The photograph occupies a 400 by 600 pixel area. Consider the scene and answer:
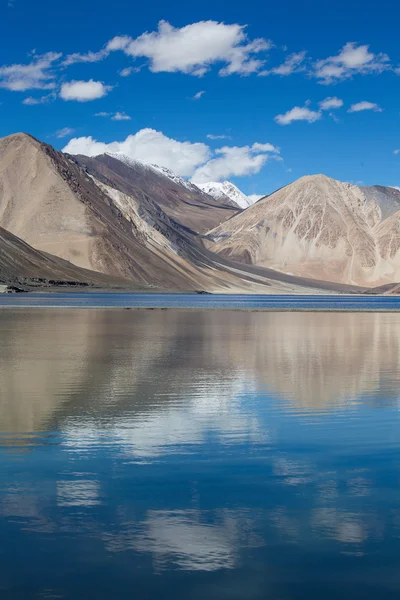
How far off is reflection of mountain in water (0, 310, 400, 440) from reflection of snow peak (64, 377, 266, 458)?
0.02 meters

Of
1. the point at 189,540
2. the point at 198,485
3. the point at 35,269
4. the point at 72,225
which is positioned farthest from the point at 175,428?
the point at 72,225

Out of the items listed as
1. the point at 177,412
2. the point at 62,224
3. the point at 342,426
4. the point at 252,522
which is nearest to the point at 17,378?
the point at 177,412

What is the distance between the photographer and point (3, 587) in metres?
6.81

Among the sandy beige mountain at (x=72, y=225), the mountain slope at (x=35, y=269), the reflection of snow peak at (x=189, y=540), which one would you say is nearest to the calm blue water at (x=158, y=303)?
the mountain slope at (x=35, y=269)

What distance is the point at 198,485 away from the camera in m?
9.91

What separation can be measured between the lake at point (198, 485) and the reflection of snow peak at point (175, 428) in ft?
0.13

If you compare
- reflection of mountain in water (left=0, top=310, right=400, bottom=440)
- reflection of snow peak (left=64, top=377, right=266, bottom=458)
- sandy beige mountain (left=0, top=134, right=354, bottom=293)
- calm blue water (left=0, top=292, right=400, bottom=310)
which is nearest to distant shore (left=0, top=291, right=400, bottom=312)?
calm blue water (left=0, top=292, right=400, bottom=310)

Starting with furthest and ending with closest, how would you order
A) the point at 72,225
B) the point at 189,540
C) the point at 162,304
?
1. the point at 72,225
2. the point at 162,304
3. the point at 189,540

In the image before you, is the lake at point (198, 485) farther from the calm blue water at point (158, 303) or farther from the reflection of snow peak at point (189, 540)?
the calm blue water at point (158, 303)

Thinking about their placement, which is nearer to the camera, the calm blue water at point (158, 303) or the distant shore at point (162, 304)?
the distant shore at point (162, 304)

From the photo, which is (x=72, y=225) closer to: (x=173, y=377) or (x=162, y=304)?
(x=162, y=304)

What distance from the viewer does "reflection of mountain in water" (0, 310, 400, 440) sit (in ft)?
47.5

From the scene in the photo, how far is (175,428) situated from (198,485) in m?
3.81

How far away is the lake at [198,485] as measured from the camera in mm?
7094
